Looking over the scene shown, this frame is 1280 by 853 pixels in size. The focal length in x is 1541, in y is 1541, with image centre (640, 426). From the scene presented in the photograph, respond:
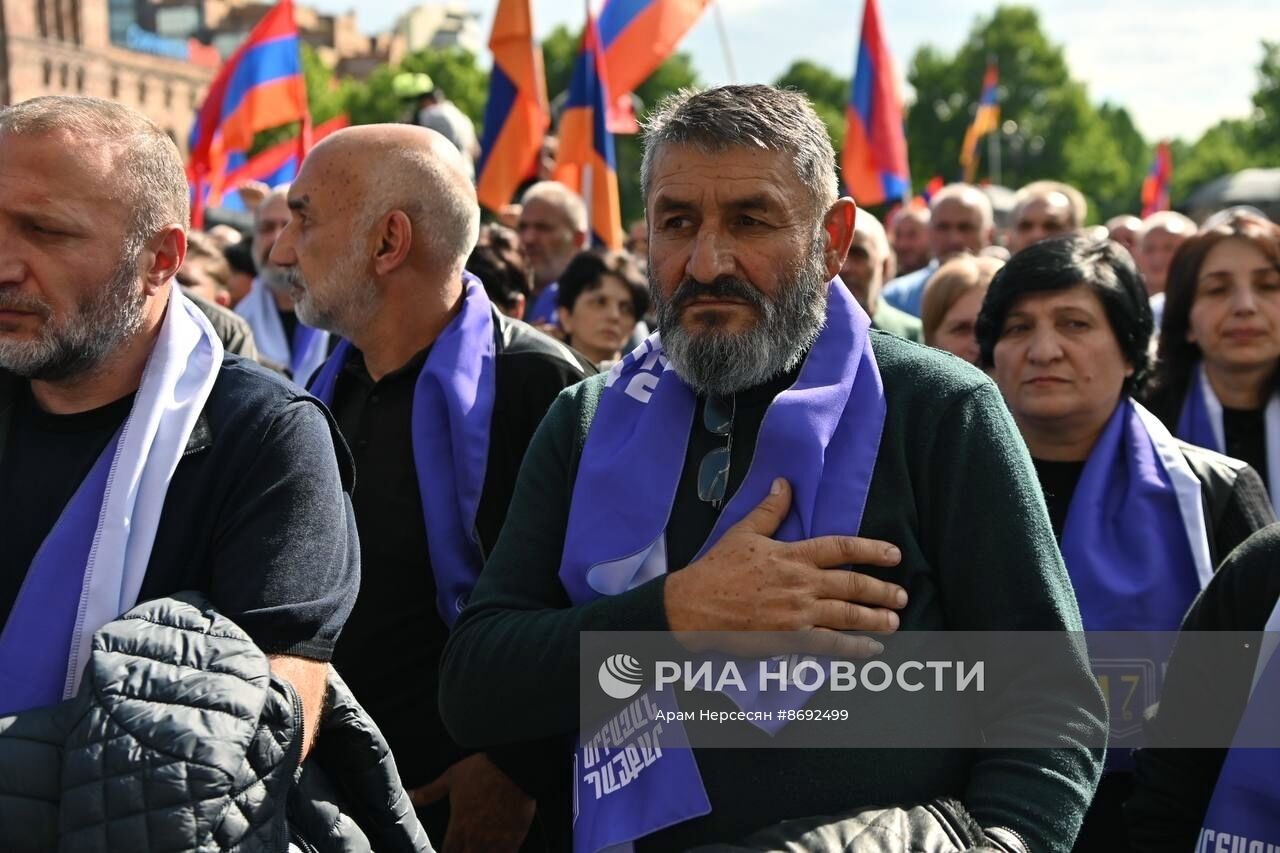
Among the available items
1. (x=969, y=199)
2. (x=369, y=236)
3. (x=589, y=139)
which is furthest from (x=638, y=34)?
(x=369, y=236)

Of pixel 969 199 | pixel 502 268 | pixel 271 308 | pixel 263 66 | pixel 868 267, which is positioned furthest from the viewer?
pixel 263 66

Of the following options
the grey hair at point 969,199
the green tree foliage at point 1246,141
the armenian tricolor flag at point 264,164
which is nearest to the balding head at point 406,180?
the grey hair at point 969,199

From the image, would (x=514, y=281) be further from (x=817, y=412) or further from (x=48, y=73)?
(x=48, y=73)

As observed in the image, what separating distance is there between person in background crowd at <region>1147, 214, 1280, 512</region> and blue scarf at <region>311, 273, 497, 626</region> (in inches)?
86.6

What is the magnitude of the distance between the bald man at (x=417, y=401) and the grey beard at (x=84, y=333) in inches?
43.0

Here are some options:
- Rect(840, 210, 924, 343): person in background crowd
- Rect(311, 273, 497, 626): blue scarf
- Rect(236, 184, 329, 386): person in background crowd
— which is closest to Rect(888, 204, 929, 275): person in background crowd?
Rect(840, 210, 924, 343): person in background crowd

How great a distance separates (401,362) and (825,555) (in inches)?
74.9

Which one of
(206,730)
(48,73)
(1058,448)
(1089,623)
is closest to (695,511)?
(206,730)

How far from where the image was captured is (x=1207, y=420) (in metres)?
4.66

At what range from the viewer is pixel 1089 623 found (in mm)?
3588

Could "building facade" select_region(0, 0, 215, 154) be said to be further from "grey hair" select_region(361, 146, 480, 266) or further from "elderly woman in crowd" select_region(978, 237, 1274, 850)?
"elderly woman in crowd" select_region(978, 237, 1274, 850)

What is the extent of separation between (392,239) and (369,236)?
0.06 metres

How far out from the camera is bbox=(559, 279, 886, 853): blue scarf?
2416 millimetres

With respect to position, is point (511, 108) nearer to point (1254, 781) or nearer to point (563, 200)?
point (563, 200)
